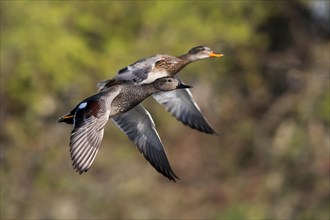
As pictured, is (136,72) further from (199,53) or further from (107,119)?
(107,119)

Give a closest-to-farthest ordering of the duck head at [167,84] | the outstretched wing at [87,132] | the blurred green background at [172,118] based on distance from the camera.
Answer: the outstretched wing at [87,132]
the duck head at [167,84]
the blurred green background at [172,118]

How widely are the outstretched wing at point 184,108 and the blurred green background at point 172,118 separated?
18.6 feet

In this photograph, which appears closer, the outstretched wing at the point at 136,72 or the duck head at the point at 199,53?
the outstretched wing at the point at 136,72

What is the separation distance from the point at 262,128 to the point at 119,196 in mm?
5343

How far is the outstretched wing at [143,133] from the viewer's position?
11711 mm

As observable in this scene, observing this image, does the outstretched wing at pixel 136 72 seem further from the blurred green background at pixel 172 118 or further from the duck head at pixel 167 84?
the blurred green background at pixel 172 118

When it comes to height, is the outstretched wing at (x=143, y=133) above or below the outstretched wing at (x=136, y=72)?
below

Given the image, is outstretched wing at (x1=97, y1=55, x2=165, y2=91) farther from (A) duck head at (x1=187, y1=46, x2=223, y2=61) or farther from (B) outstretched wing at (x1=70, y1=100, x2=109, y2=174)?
(B) outstretched wing at (x1=70, y1=100, x2=109, y2=174)

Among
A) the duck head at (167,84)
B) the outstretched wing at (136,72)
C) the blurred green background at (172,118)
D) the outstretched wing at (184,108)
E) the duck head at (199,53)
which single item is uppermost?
the outstretched wing at (136,72)

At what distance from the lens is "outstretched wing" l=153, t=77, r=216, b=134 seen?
13406 millimetres

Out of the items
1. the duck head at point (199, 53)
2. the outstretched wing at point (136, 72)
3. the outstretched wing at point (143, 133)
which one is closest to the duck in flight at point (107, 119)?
the outstretched wing at point (143, 133)

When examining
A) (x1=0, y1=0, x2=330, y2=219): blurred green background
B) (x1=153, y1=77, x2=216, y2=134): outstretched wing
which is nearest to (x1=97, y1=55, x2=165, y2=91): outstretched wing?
(x1=153, y1=77, x2=216, y2=134): outstretched wing

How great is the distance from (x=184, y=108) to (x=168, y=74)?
1.38 m

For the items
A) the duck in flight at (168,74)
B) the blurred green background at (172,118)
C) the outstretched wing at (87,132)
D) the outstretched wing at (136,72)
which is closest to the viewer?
the outstretched wing at (87,132)
